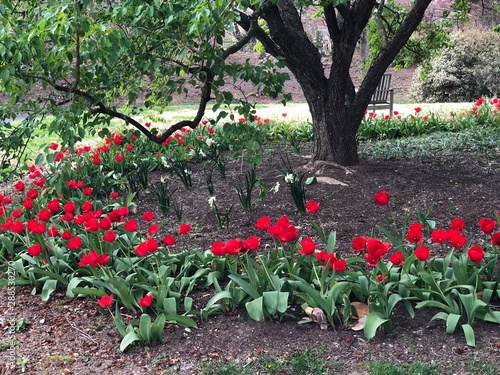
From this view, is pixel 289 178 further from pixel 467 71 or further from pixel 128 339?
pixel 467 71

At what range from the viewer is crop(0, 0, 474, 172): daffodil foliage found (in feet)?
10.9

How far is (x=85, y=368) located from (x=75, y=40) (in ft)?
6.16

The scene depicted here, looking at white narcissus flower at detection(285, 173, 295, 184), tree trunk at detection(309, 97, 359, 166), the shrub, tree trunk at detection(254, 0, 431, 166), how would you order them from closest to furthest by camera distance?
white narcissus flower at detection(285, 173, 295, 184) → tree trunk at detection(254, 0, 431, 166) → tree trunk at detection(309, 97, 359, 166) → the shrub

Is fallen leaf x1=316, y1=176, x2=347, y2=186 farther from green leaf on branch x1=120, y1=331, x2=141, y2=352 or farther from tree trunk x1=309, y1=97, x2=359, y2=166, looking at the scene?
green leaf on branch x1=120, y1=331, x2=141, y2=352

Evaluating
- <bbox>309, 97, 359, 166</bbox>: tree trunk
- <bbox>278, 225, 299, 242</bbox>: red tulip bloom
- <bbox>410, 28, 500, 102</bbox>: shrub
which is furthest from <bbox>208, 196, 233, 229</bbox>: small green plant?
<bbox>410, 28, 500, 102</bbox>: shrub

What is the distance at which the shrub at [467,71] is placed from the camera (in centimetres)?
1611

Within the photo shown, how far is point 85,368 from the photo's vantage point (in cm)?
294

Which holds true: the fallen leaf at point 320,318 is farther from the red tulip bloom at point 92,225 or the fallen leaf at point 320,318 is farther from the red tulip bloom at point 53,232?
the red tulip bloom at point 53,232

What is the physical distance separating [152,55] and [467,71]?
45.2 feet

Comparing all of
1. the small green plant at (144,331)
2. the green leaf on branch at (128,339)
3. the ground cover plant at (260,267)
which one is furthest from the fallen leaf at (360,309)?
the green leaf on branch at (128,339)

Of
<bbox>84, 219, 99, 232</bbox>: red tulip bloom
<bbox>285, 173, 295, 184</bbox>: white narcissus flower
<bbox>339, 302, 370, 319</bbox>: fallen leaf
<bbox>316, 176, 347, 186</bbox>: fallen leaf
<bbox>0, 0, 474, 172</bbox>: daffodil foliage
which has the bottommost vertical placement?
<bbox>339, 302, 370, 319</bbox>: fallen leaf

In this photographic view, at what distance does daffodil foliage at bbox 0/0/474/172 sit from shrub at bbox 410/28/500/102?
10.8m

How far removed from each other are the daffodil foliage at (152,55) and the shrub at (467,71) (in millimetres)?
10750

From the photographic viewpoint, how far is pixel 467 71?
16188 millimetres
